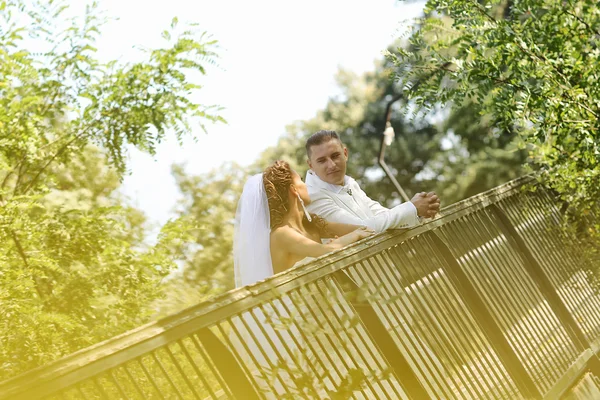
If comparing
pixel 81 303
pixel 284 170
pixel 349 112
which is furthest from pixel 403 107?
pixel 349 112

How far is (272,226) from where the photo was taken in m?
4.90

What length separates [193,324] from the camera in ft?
9.32

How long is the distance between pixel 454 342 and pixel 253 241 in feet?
4.92

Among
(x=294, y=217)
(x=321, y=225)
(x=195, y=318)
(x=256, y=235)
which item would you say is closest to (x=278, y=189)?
(x=294, y=217)

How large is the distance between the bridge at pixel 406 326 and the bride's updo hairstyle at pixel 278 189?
0.63 metres

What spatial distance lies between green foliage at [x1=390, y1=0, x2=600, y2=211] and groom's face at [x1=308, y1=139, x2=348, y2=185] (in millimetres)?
752

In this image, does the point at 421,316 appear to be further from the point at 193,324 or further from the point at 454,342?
the point at 193,324

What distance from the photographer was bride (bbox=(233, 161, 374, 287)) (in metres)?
4.88

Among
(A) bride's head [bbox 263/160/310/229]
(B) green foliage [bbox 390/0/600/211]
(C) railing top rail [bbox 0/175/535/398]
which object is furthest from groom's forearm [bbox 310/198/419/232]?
(B) green foliage [bbox 390/0/600/211]

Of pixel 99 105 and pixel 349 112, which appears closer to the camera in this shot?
pixel 99 105

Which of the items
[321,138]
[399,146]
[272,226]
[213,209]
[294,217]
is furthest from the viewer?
[399,146]

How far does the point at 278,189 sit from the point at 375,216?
2.38ft

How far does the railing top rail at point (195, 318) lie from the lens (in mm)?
2326

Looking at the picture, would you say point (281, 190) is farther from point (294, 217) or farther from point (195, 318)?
point (195, 318)
